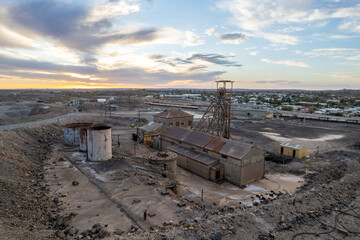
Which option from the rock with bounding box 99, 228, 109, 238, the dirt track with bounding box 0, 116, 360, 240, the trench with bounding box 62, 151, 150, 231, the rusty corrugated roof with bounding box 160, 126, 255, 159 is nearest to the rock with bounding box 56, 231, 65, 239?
the dirt track with bounding box 0, 116, 360, 240

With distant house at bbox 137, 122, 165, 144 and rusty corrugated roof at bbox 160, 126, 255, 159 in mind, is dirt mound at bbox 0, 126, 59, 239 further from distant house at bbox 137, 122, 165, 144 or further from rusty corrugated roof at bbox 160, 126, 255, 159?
rusty corrugated roof at bbox 160, 126, 255, 159

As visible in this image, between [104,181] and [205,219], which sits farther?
[104,181]

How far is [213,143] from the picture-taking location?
2842 cm

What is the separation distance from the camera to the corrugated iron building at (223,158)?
24.9 metres

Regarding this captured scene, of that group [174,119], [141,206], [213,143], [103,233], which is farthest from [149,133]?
[103,233]

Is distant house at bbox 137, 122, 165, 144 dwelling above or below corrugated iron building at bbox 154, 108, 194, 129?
below

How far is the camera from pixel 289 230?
14.7 meters

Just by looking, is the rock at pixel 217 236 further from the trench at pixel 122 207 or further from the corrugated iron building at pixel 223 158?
the corrugated iron building at pixel 223 158

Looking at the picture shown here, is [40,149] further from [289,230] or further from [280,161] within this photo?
[280,161]

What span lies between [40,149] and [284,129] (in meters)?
58.0

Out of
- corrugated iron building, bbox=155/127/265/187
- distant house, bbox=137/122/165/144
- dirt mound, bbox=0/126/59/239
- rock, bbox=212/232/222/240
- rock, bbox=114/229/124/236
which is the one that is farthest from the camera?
distant house, bbox=137/122/165/144

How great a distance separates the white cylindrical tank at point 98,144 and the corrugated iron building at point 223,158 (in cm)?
963

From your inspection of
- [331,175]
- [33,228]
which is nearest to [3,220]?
[33,228]

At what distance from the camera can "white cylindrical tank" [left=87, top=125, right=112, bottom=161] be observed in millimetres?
27602
